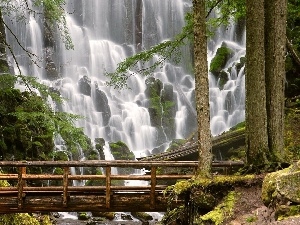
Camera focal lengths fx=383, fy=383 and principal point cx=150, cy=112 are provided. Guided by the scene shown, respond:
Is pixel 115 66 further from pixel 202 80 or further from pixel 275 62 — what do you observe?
pixel 202 80

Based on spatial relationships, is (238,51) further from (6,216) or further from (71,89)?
(6,216)

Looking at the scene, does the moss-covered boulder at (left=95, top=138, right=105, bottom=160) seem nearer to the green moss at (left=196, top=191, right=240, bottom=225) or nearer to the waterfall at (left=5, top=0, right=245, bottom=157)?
the waterfall at (left=5, top=0, right=245, bottom=157)

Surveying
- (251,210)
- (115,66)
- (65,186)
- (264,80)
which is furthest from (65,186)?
(115,66)

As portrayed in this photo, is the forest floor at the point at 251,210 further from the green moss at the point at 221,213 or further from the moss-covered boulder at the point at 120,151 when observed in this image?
the moss-covered boulder at the point at 120,151

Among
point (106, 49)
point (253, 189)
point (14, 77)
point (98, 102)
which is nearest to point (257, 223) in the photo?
point (253, 189)

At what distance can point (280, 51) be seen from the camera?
7.59m

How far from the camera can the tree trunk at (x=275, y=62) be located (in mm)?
7512

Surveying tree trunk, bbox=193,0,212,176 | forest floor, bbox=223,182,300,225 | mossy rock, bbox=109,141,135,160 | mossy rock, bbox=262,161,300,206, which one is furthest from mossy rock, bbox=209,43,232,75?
mossy rock, bbox=262,161,300,206

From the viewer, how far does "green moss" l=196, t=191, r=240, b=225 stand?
604cm

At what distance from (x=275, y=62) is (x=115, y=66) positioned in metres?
25.8

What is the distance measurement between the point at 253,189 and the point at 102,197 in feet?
11.8

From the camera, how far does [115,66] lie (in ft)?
107

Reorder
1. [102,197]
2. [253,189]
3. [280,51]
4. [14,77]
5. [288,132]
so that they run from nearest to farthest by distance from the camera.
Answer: [253,189] → [280,51] → [102,197] → [14,77] → [288,132]

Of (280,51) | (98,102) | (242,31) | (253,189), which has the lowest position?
(253,189)
